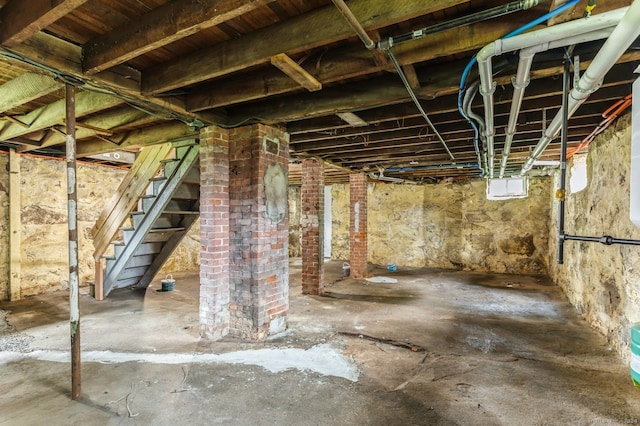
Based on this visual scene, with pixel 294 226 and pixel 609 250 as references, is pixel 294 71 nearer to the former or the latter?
pixel 609 250

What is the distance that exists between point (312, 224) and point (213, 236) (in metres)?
2.32

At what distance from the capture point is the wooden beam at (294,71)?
2.04m

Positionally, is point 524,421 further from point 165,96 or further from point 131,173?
point 131,173

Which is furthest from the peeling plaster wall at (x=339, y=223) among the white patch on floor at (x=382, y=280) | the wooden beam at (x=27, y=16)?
the wooden beam at (x=27, y=16)

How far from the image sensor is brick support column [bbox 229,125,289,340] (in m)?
3.31

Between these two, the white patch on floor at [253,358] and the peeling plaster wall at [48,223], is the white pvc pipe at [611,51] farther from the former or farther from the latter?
the peeling plaster wall at [48,223]

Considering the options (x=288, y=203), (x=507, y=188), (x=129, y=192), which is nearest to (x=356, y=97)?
(x=288, y=203)

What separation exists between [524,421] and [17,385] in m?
3.56

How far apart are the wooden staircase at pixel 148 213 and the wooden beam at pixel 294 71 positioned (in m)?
1.94

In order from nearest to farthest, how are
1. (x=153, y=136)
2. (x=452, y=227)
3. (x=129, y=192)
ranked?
(x=153, y=136) < (x=129, y=192) < (x=452, y=227)

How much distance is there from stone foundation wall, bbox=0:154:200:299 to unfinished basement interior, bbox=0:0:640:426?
32mm

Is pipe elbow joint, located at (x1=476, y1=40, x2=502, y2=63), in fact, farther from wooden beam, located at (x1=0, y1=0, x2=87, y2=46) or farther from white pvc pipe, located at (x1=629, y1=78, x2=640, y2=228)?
wooden beam, located at (x1=0, y1=0, x2=87, y2=46)

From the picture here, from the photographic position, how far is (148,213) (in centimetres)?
421

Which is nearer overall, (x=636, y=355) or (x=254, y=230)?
(x=636, y=355)
